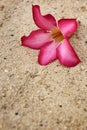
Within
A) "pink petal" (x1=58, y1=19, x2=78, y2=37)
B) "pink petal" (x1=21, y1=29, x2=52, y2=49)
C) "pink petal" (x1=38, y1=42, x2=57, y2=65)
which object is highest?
"pink petal" (x1=58, y1=19, x2=78, y2=37)

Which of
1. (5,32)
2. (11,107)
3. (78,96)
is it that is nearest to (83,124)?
(78,96)

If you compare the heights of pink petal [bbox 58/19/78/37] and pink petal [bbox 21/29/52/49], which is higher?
pink petal [bbox 58/19/78/37]

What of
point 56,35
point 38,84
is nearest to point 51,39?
point 56,35

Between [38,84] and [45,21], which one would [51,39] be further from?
[38,84]

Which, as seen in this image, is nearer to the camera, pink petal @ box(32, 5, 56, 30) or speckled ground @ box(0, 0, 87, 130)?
speckled ground @ box(0, 0, 87, 130)

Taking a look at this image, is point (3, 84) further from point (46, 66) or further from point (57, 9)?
point (57, 9)
